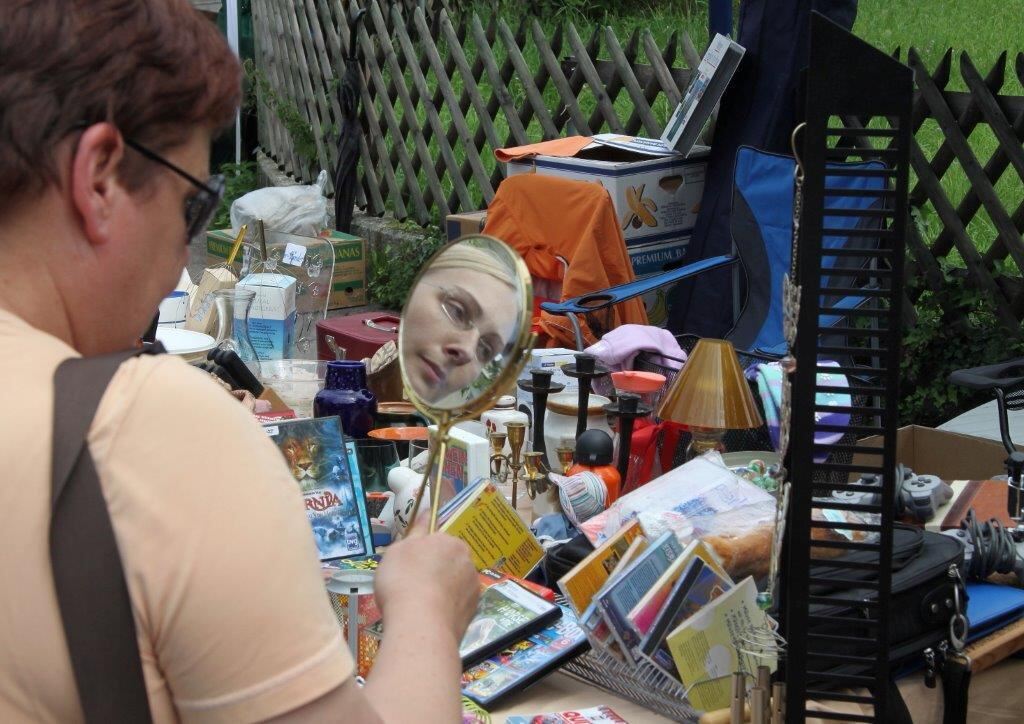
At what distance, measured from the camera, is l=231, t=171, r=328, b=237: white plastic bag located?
18.3ft

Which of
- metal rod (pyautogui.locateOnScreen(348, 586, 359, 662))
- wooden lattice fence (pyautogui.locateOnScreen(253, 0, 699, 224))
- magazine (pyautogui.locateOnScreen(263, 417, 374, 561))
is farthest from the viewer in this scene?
wooden lattice fence (pyautogui.locateOnScreen(253, 0, 699, 224))

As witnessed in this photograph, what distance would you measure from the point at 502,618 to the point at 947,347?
3.35 metres

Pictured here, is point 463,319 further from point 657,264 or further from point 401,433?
point 657,264

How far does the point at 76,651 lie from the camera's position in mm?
656

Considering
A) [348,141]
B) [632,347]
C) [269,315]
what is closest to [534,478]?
[632,347]

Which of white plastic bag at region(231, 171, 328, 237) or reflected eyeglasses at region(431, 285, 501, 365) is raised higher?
reflected eyeglasses at region(431, 285, 501, 365)

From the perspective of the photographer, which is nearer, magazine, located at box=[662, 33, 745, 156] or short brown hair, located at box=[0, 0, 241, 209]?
short brown hair, located at box=[0, 0, 241, 209]

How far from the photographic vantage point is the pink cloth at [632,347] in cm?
252

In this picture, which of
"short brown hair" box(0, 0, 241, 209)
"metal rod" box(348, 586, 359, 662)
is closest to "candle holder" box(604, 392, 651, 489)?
"metal rod" box(348, 586, 359, 662)

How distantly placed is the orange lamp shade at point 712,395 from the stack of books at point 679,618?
581 mm

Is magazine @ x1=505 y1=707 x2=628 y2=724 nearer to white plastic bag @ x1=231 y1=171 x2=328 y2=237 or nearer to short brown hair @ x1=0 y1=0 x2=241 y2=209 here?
short brown hair @ x1=0 y1=0 x2=241 y2=209

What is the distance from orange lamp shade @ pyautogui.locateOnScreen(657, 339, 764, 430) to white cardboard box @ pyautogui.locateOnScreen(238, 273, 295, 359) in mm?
1136

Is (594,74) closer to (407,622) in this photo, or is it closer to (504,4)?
(504,4)

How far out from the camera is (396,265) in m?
6.27
